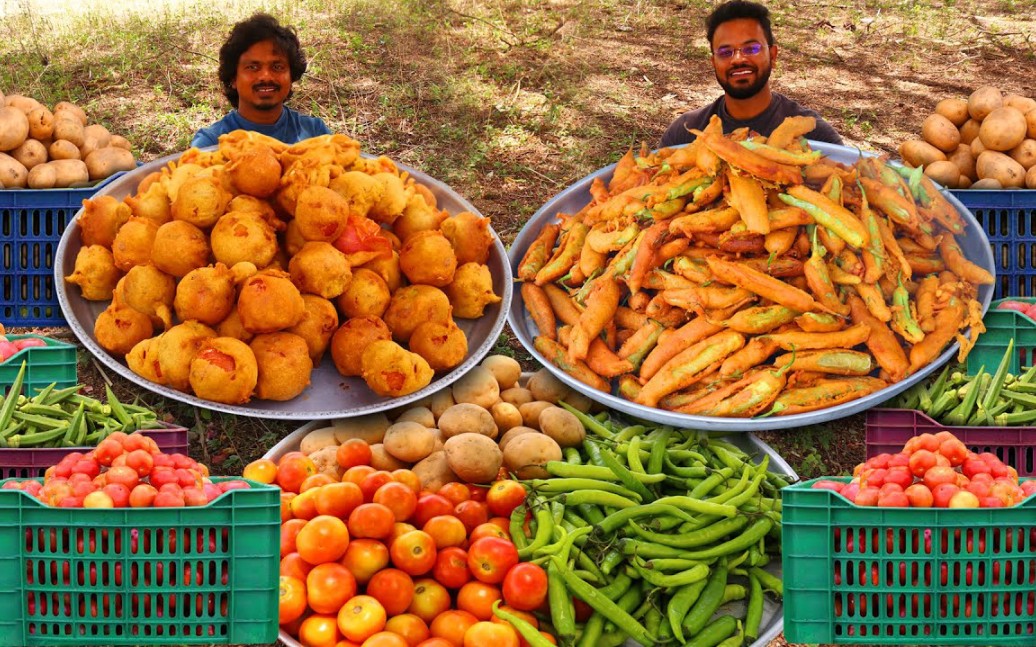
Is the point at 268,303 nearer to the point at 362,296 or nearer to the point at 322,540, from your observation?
the point at 362,296

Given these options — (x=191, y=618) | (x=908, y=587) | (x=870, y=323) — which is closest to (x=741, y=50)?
(x=870, y=323)

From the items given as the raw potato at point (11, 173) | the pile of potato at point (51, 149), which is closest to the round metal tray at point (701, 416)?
the pile of potato at point (51, 149)

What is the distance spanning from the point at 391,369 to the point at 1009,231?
308 cm

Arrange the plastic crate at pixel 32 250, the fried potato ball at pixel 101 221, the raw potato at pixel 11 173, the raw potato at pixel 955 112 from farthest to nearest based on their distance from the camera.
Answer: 1. the raw potato at pixel 955 112
2. the raw potato at pixel 11 173
3. the plastic crate at pixel 32 250
4. the fried potato ball at pixel 101 221

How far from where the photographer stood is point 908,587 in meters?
2.95

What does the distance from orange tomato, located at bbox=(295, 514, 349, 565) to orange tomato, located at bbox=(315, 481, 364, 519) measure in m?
0.09

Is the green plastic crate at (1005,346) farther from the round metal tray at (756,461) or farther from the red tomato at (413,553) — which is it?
the red tomato at (413,553)

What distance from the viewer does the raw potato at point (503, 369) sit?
4.49 m

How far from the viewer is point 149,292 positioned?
4023mm

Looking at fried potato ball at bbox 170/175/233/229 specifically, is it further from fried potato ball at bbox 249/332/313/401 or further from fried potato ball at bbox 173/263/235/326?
fried potato ball at bbox 249/332/313/401

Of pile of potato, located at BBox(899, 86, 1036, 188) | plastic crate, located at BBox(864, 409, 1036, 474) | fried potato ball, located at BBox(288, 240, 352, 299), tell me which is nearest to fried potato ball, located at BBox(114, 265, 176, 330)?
fried potato ball, located at BBox(288, 240, 352, 299)

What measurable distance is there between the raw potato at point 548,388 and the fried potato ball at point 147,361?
159 cm

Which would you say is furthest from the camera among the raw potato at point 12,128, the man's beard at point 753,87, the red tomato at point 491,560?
the man's beard at point 753,87

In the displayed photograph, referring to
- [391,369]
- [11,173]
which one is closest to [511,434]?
[391,369]
